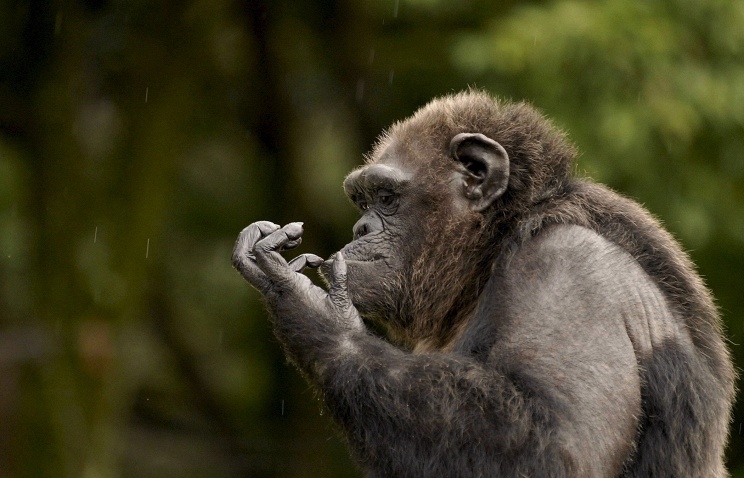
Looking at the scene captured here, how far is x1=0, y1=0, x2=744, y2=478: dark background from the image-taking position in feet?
28.7

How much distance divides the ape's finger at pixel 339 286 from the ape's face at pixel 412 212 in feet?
1.13

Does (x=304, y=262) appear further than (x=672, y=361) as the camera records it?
Yes

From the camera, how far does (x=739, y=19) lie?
8.74 m

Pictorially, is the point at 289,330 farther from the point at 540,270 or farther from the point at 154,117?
the point at 154,117

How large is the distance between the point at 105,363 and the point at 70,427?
632mm

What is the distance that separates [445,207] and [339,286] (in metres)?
0.86

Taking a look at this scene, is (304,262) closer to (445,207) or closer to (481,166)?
(445,207)

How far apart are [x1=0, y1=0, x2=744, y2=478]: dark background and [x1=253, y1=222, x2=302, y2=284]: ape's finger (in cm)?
358

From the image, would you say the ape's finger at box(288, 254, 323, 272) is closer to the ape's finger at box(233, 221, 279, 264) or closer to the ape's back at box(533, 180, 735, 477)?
the ape's finger at box(233, 221, 279, 264)

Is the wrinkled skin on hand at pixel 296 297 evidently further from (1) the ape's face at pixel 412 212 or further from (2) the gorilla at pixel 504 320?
(1) the ape's face at pixel 412 212

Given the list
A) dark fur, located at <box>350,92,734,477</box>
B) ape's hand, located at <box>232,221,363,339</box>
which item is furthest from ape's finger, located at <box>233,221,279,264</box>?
dark fur, located at <box>350,92,734,477</box>

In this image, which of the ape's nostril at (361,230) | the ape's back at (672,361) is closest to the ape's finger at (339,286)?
the ape's nostril at (361,230)

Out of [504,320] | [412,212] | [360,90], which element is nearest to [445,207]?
[412,212]

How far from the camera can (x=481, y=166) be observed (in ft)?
18.8
